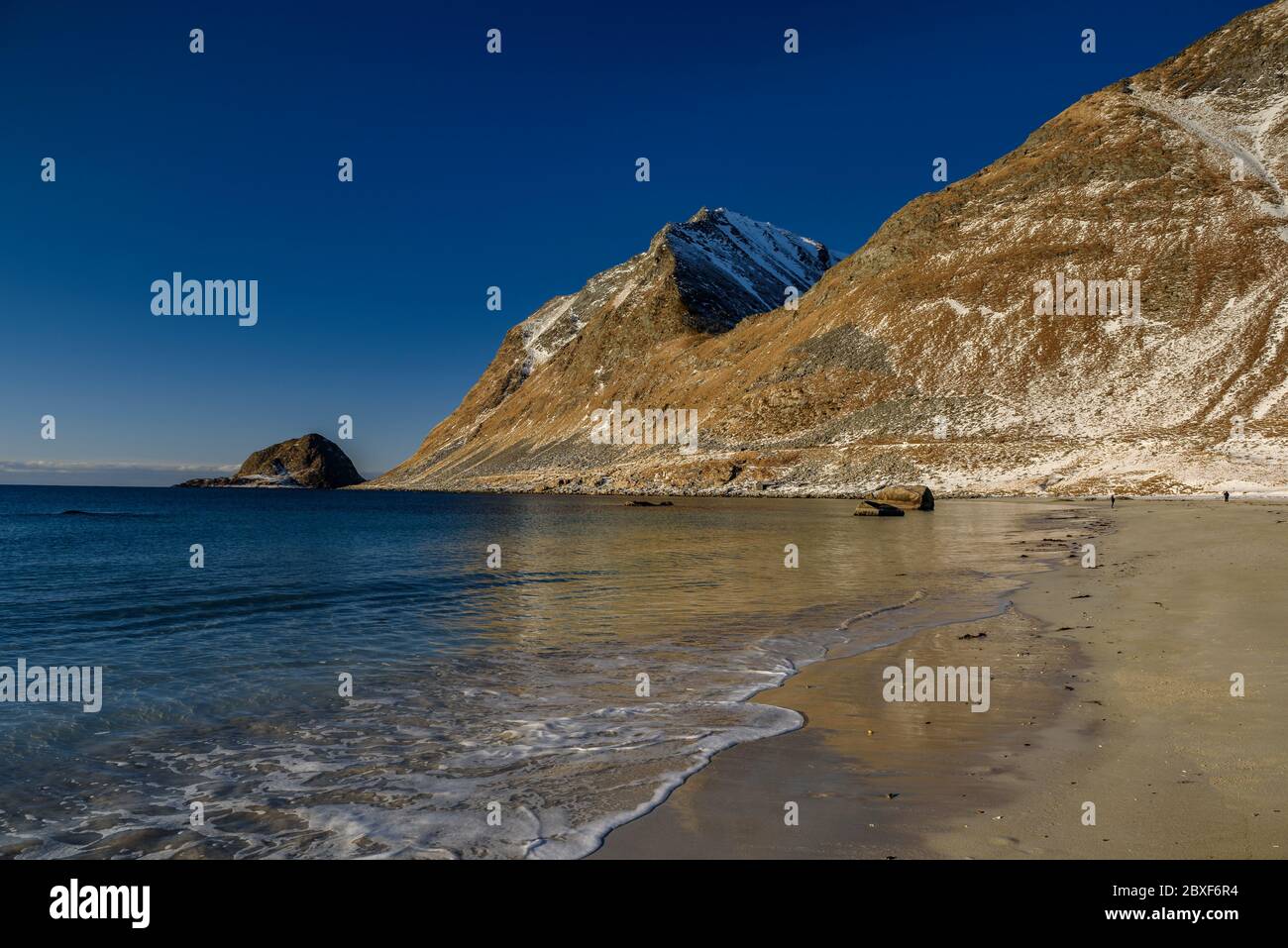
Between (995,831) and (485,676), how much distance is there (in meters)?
8.86

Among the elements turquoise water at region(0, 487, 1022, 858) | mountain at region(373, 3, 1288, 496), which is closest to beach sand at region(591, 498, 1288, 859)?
turquoise water at region(0, 487, 1022, 858)

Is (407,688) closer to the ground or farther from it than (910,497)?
closer to the ground

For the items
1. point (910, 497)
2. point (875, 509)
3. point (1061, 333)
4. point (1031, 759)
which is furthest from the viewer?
point (1061, 333)

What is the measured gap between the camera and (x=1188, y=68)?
457ft

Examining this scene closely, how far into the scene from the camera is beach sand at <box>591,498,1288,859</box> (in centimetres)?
608

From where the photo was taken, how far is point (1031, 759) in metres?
8.00

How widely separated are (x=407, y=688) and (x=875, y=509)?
5294cm

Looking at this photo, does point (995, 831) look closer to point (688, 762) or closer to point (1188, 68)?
point (688, 762)

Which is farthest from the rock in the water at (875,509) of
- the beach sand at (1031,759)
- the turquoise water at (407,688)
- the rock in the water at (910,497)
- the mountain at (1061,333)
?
the beach sand at (1031,759)

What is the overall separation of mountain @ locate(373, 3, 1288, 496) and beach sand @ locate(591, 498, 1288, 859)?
6931cm

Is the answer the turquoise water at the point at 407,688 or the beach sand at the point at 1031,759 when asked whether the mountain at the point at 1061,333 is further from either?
the beach sand at the point at 1031,759

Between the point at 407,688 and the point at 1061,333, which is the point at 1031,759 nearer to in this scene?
the point at 407,688

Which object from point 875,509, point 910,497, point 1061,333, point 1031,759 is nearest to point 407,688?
point 1031,759

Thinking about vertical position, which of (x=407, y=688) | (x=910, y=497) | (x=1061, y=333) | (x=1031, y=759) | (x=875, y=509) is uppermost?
(x=1061, y=333)
